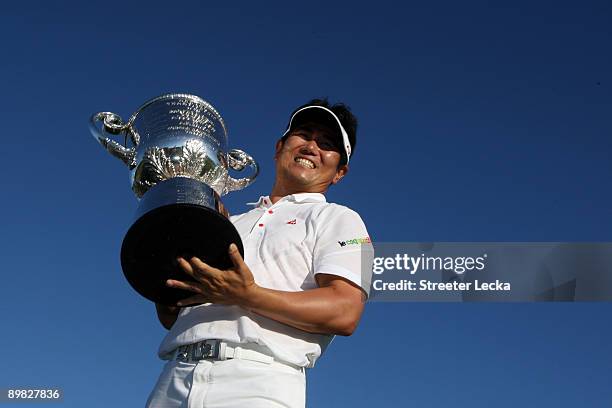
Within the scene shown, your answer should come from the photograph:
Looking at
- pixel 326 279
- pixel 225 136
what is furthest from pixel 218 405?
pixel 225 136

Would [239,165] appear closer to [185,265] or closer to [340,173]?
[340,173]

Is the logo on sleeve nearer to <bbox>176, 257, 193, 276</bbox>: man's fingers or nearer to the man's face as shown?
the man's face

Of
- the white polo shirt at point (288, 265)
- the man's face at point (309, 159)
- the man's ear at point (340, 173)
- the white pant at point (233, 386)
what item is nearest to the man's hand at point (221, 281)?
the white polo shirt at point (288, 265)

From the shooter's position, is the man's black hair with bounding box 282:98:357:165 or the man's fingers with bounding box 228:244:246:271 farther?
the man's black hair with bounding box 282:98:357:165

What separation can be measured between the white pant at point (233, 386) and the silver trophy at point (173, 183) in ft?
1.26

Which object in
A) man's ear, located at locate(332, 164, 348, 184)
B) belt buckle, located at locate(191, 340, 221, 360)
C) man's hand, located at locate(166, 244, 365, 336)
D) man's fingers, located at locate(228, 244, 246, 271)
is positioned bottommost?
belt buckle, located at locate(191, 340, 221, 360)

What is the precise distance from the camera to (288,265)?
346cm

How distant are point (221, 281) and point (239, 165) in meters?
2.07

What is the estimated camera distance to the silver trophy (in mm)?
2994

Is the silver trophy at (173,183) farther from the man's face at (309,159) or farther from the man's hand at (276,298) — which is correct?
the man's face at (309,159)

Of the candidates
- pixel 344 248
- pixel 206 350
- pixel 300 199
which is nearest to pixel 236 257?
pixel 206 350

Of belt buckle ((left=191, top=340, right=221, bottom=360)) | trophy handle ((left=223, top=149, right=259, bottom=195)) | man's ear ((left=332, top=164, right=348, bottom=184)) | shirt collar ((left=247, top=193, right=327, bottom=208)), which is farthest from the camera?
trophy handle ((left=223, top=149, right=259, bottom=195))

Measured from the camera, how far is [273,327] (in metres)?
3.20

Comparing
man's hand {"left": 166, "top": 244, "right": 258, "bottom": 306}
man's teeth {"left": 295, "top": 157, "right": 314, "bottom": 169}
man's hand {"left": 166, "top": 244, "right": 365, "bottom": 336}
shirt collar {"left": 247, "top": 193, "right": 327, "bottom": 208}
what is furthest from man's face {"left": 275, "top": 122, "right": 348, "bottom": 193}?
man's hand {"left": 166, "top": 244, "right": 258, "bottom": 306}
